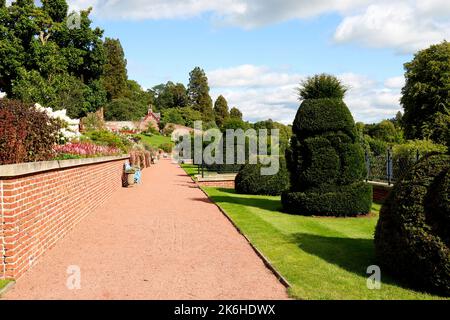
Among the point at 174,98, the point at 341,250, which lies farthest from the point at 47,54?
the point at 174,98

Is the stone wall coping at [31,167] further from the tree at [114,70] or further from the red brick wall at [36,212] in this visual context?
the tree at [114,70]

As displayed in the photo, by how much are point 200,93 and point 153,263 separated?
100213 millimetres

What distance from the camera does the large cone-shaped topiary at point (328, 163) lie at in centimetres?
1103

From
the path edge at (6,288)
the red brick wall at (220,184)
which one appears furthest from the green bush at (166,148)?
the path edge at (6,288)

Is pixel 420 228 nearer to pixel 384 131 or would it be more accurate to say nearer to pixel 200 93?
pixel 384 131

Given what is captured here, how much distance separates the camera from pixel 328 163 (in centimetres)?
1109

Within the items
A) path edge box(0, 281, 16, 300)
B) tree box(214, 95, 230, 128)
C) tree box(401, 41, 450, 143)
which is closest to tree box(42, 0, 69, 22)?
tree box(401, 41, 450, 143)

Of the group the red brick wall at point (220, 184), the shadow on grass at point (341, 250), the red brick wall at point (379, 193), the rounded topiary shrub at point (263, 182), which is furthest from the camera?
the red brick wall at point (220, 184)

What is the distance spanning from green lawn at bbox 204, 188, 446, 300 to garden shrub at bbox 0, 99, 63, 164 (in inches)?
159

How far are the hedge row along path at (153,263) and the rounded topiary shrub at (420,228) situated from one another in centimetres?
150

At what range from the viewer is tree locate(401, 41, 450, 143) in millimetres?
32569

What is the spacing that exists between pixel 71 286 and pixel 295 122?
7.75 m

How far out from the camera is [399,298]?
15.9 feet
